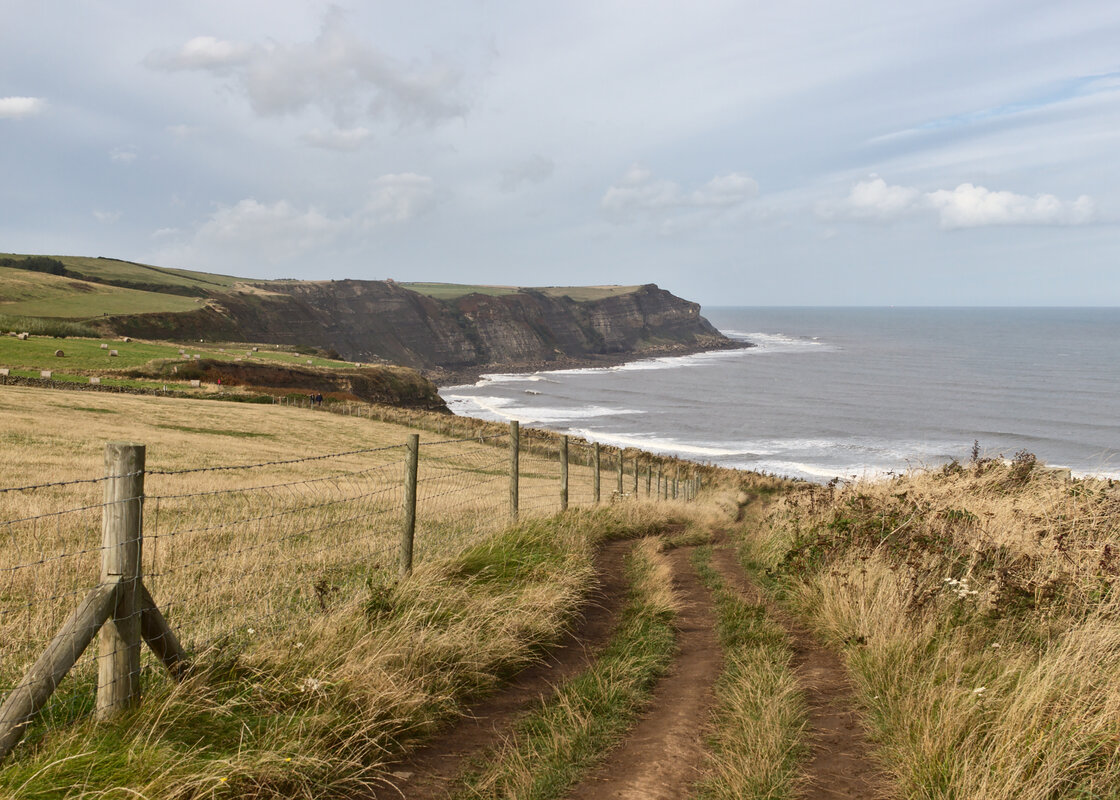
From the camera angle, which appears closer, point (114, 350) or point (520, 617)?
point (520, 617)

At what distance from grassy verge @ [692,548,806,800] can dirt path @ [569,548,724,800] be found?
0.11 metres

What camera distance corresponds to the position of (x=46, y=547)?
972cm

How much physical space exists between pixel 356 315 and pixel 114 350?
98.4 m

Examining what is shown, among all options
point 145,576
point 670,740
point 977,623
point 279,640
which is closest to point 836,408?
point 977,623

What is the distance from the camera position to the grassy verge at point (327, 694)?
3758 mm

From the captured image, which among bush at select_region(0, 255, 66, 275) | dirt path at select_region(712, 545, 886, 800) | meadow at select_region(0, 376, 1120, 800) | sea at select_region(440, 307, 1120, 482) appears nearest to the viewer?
meadow at select_region(0, 376, 1120, 800)

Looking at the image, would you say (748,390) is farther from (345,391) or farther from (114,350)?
(114,350)

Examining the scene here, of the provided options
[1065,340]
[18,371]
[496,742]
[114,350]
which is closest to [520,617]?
[496,742]

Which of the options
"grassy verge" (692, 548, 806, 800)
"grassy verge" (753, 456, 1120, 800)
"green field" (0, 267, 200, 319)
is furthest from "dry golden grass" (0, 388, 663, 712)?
"green field" (0, 267, 200, 319)

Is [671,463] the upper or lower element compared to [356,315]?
lower

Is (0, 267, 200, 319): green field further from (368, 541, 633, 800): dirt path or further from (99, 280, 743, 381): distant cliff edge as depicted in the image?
(368, 541, 633, 800): dirt path

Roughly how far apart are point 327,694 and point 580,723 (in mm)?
1681

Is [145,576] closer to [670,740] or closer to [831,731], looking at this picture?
[670,740]

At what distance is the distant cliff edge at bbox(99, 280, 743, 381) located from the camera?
368ft
